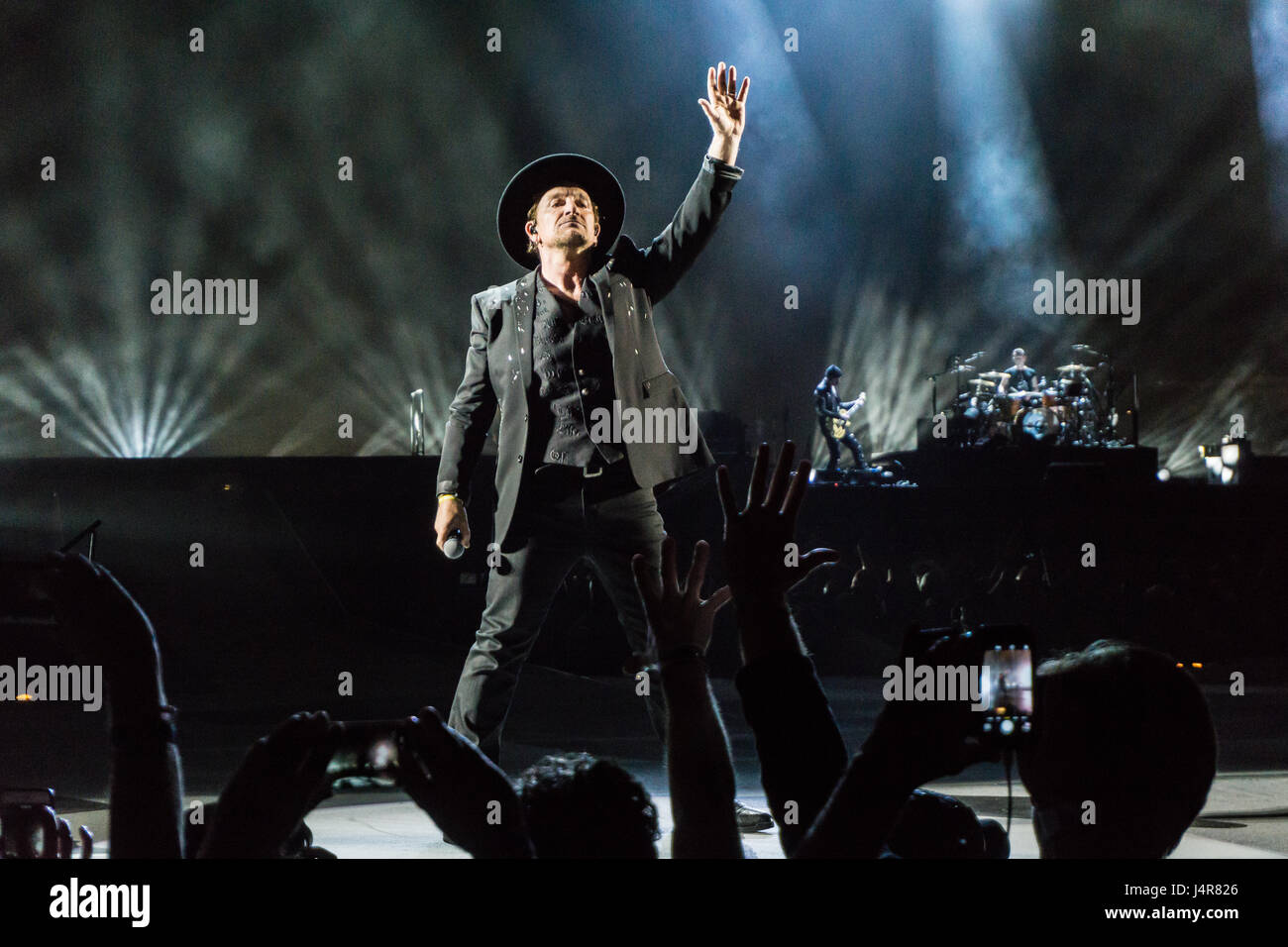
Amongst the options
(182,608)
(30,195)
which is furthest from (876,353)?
(30,195)

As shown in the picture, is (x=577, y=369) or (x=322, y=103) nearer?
(x=577, y=369)

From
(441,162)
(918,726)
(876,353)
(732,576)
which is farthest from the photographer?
(876,353)

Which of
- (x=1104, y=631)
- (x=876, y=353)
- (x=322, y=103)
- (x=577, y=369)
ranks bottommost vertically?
(x=1104, y=631)

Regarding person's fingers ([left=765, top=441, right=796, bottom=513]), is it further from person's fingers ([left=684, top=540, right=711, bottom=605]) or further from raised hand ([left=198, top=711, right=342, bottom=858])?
raised hand ([left=198, top=711, right=342, bottom=858])

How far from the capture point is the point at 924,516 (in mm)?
8430

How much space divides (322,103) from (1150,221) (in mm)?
7406

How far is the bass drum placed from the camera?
10.7 meters

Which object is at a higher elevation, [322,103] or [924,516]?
[322,103]

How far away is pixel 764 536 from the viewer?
1.39 m

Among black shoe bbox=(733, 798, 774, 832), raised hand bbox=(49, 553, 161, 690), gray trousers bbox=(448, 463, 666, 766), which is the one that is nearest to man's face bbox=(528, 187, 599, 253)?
gray trousers bbox=(448, 463, 666, 766)

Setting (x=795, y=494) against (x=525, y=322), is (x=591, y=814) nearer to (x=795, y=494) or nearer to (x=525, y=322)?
(x=795, y=494)

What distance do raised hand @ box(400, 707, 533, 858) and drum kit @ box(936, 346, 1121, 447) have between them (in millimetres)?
10064

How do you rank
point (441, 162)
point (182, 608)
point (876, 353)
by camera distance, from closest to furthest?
point (182, 608) → point (441, 162) → point (876, 353)
